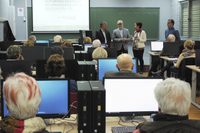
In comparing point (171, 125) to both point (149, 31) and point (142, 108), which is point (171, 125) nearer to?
point (142, 108)

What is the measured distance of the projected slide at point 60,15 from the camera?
412 inches

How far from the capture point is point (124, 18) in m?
10.6

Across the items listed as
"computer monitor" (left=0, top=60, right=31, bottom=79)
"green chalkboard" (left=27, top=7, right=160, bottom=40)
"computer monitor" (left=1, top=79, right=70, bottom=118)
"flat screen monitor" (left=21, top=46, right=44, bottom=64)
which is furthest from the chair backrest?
"green chalkboard" (left=27, top=7, right=160, bottom=40)

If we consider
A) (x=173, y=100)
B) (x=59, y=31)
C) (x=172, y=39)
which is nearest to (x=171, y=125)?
(x=173, y=100)

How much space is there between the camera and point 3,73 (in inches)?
147

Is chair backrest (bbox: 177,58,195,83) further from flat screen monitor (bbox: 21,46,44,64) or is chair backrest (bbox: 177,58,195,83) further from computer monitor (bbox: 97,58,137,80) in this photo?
flat screen monitor (bbox: 21,46,44,64)

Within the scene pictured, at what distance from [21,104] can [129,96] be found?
119cm

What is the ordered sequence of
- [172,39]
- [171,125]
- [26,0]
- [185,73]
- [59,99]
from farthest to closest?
[26,0] → [172,39] → [185,73] → [59,99] → [171,125]

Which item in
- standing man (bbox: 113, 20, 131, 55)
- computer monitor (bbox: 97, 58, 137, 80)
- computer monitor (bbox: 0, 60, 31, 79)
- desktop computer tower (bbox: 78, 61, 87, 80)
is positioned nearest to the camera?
computer monitor (bbox: 0, 60, 31, 79)

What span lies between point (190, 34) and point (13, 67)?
→ 23.4 feet

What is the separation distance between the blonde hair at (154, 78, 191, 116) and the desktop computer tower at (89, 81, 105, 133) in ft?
1.74

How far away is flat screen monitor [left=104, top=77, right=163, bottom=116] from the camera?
7.75 ft

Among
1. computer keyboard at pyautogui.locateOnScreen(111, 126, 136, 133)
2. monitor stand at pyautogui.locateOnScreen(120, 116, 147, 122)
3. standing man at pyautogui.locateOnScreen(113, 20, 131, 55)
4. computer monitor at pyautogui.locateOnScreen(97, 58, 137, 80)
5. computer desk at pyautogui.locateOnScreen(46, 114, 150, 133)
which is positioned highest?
standing man at pyautogui.locateOnScreen(113, 20, 131, 55)

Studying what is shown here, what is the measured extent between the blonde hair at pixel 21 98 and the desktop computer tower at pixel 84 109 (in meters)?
0.50
